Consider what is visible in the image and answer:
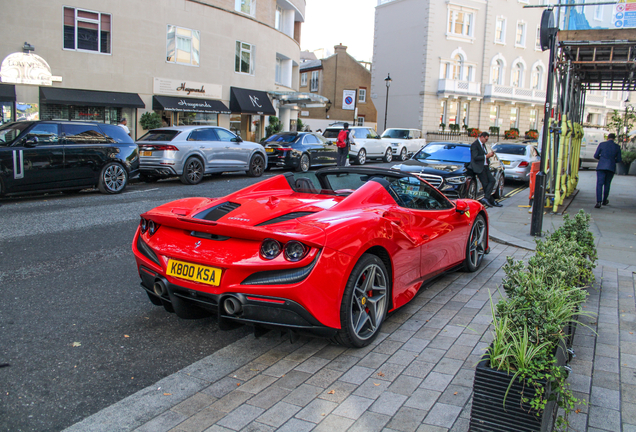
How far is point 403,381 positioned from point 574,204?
11429 mm

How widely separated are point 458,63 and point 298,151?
101ft

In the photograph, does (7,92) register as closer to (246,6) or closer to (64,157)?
(64,157)

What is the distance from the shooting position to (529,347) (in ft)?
8.61

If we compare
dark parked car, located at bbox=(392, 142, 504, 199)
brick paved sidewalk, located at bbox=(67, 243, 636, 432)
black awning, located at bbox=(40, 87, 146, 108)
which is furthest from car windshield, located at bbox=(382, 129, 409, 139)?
brick paved sidewalk, located at bbox=(67, 243, 636, 432)

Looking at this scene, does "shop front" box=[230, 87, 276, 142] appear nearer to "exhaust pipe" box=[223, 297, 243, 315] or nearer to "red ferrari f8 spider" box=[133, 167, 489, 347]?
"red ferrari f8 spider" box=[133, 167, 489, 347]

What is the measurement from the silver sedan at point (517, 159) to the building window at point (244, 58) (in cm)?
1480

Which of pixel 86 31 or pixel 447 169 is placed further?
pixel 86 31

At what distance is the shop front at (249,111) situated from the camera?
26.4m

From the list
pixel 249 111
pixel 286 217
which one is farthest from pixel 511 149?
pixel 286 217

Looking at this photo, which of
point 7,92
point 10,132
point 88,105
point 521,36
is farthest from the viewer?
point 521,36

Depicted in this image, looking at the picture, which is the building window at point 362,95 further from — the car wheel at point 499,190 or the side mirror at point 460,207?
the side mirror at point 460,207

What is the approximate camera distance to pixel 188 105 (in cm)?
2405

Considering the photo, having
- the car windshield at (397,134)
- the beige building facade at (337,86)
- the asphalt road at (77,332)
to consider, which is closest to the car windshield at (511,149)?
the car windshield at (397,134)

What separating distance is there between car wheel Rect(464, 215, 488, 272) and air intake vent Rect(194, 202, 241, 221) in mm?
3048
